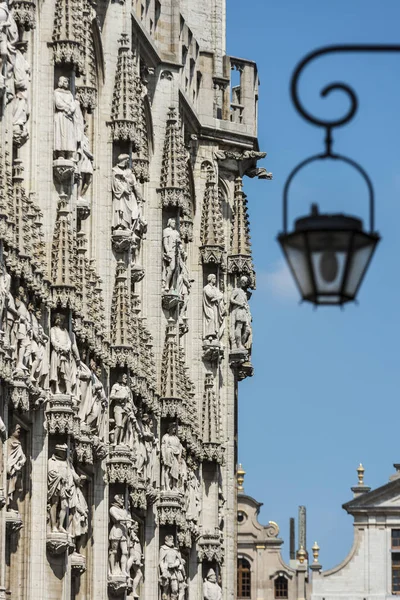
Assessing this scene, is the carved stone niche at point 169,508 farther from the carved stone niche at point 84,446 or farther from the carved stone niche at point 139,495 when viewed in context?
the carved stone niche at point 84,446

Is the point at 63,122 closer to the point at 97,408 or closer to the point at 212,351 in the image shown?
the point at 97,408

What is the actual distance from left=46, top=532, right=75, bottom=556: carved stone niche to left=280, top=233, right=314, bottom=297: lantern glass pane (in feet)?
70.5

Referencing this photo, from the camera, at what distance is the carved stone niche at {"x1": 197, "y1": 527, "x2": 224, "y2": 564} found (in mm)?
59406

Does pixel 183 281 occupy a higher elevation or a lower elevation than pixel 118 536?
higher

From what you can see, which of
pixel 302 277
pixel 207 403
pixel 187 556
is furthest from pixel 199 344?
pixel 302 277

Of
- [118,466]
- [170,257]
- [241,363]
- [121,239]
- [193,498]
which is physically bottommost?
[118,466]

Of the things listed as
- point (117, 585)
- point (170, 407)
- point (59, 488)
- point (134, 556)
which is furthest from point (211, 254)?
point (59, 488)

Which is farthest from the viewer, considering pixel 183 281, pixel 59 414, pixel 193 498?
pixel 193 498

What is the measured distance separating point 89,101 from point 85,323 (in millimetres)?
4844

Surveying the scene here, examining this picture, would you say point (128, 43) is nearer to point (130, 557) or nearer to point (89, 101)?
point (89, 101)

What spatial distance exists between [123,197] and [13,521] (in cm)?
1194

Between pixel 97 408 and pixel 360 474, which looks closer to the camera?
pixel 97 408

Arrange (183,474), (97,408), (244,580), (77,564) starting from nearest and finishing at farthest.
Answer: (77,564)
(97,408)
(183,474)
(244,580)

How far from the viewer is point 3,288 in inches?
1430
